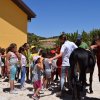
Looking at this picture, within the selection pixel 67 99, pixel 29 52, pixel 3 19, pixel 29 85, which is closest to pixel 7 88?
pixel 29 85

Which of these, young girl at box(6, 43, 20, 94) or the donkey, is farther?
young girl at box(6, 43, 20, 94)

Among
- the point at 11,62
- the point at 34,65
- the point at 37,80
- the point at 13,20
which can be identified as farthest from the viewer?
the point at 13,20

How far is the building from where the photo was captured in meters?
20.6

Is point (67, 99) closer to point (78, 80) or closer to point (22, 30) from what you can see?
point (78, 80)

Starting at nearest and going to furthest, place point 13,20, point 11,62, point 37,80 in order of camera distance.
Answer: point 37,80, point 11,62, point 13,20

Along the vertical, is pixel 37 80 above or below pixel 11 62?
below

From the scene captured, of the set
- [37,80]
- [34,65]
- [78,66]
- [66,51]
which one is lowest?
[37,80]

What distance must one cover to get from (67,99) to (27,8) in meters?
14.4

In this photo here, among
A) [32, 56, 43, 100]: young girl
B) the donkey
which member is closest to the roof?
[32, 56, 43, 100]: young girl

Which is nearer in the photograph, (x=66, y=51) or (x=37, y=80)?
(x=37, y=80)

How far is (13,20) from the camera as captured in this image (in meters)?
22.0

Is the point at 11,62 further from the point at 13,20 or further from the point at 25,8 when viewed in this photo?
the point at 25,8

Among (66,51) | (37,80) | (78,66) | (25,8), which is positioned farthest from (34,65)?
(25,8)

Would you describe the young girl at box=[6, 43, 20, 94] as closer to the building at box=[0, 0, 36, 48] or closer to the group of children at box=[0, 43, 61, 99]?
the group of children at box=[0, 43, 61, 99]
